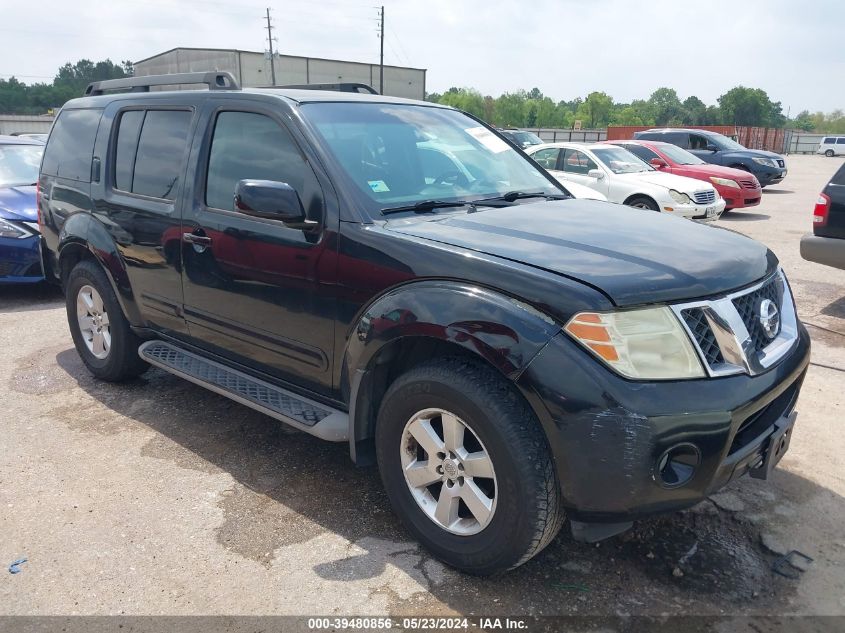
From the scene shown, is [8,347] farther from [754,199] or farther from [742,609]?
[754,199]

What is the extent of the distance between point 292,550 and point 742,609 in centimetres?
182

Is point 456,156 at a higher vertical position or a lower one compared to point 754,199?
higher

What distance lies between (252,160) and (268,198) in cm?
65

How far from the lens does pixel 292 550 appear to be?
292cm

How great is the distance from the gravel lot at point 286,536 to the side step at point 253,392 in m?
0.42

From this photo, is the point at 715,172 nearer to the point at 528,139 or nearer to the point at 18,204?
the point at 528,139

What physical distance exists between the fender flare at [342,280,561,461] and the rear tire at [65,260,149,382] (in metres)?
2.25

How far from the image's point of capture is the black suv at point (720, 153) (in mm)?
18250

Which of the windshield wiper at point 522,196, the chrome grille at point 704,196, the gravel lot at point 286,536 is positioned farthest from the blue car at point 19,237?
the chrome grille at point 704,196

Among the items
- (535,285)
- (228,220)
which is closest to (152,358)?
(228,220)

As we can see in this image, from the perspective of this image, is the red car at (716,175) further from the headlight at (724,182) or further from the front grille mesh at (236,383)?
the front grille mesh at (236,383)

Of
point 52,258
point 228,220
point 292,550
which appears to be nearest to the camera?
point 292,550

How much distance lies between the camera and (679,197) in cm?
1092

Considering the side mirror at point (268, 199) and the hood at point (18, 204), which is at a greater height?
the side mirror at point (268, 199)
